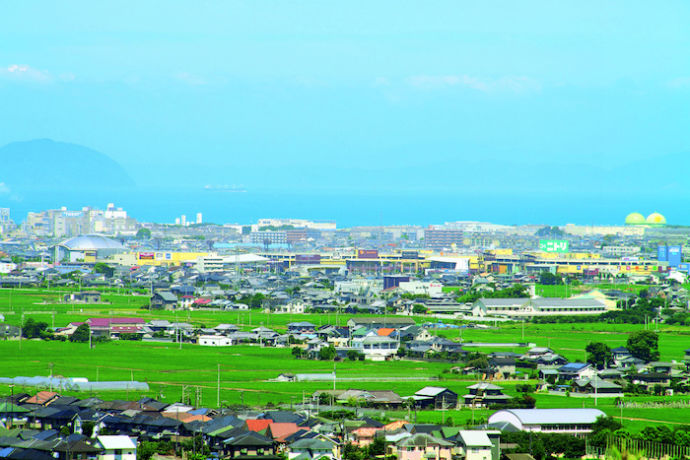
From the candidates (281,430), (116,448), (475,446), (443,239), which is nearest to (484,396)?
(475,446)

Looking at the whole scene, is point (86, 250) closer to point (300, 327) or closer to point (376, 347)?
point (300, 327)

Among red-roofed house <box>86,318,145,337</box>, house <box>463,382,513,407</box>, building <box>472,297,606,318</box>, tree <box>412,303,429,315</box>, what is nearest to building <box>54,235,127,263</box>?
tree <box>412,303,429,315</box>

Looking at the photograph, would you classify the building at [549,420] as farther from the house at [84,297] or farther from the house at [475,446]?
the house at [84,297]

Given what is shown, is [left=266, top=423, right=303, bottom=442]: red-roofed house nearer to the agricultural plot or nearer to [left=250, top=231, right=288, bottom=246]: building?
the agricultural plot

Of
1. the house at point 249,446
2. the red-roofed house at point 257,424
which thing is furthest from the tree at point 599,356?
the house at point 249,446

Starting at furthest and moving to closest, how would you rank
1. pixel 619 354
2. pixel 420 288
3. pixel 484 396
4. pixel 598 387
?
pixel 420 288, pixel 619 354, pixel 598 387, pixel 484 396
